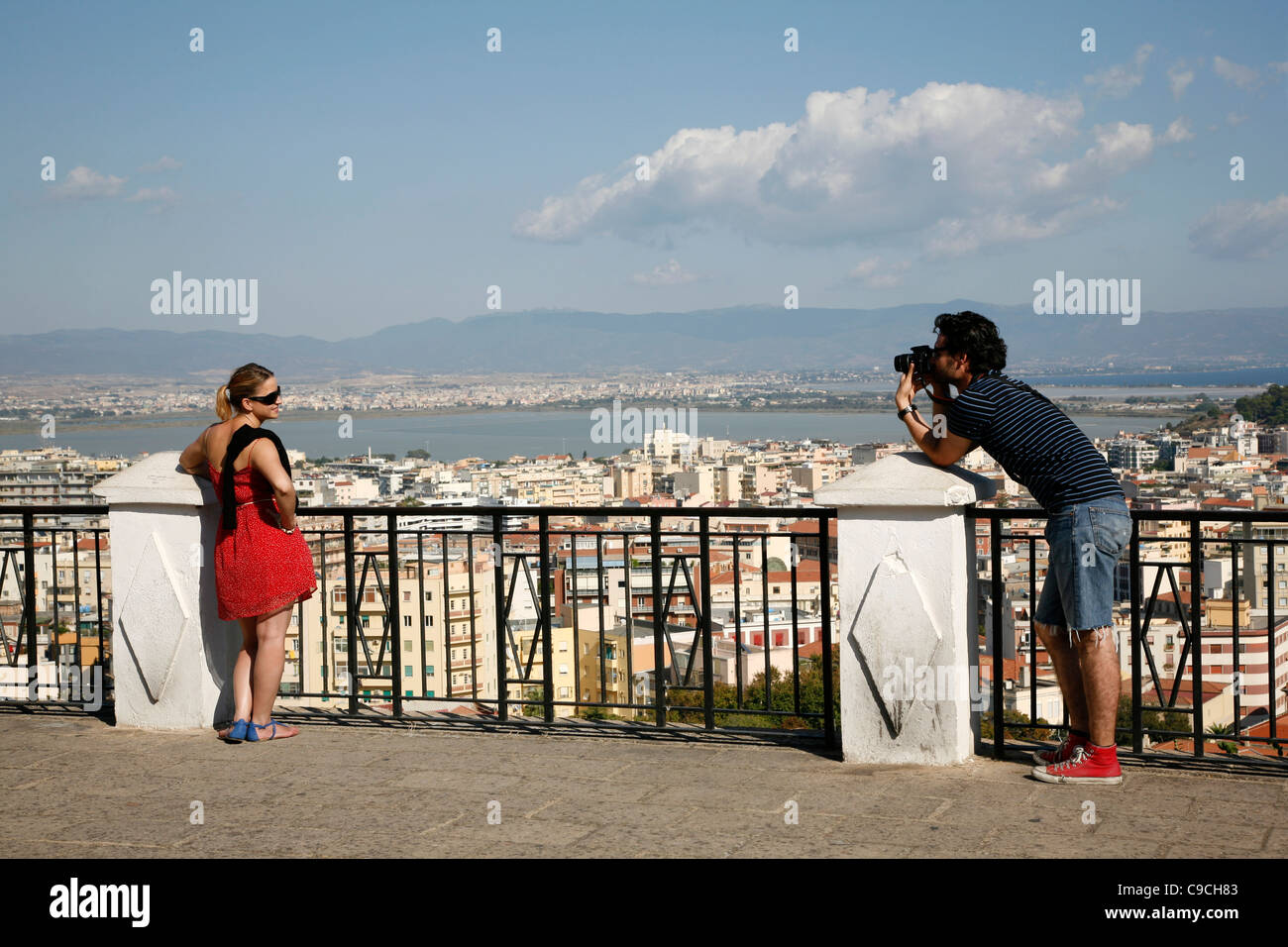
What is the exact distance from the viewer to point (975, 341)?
530 cm

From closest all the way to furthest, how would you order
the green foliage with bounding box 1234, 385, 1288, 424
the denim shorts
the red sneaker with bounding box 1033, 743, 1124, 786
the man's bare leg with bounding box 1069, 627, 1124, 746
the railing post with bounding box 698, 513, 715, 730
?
the denim shorts
the man's bare leg with bounding box 1069, 627, 1124, 746
the red sneaker with bounding box 1033, 743, 1124, 786
the railing post with bounding box 698, 513, 715, 730
the green foliage with bounding box 1234, 385, 1288, 424

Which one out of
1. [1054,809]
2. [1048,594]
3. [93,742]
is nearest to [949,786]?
[1054,809]

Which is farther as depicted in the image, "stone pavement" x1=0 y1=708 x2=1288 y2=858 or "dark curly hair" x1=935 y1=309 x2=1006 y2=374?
"dark curly hair" x1=935 y1=309 x2=1006 y2=374

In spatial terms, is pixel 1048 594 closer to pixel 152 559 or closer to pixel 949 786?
pixel 949 786

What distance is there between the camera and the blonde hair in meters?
6.11

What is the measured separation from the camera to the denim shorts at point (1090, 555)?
493 centimetres

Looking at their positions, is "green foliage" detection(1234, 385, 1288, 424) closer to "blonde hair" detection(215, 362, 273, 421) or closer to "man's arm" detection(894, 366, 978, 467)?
"man's arm" detection(894, 366, 978, 467)

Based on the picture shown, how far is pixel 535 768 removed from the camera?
19.1ft

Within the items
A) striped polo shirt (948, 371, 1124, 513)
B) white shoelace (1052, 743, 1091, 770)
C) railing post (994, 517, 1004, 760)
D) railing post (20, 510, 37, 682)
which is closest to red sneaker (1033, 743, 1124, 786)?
white shoelace (1052, 743, 1091, 770)

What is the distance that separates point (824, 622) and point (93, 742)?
3999 mm

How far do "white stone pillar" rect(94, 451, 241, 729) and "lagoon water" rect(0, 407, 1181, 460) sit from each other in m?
78.2

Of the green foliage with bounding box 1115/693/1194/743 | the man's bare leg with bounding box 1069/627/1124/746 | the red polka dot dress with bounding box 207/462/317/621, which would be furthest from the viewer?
the red polka dot dress with bounding box 207/462/317/621

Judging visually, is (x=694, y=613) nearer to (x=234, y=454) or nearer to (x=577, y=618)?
(x=577, y=618)

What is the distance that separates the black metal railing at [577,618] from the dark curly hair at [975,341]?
3.67ft
